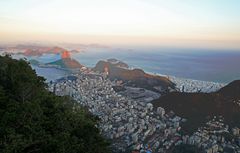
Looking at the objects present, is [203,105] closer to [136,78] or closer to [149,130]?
[149,130]

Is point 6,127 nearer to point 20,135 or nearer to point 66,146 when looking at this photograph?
point 20,135

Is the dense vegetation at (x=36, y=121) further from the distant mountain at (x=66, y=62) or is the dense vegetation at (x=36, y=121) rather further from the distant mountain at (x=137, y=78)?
the distant mountain at (x=66, y=62)

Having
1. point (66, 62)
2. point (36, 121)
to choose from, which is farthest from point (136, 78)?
point (36, 121)

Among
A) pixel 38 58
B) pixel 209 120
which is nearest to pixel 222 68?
pixel 38 58

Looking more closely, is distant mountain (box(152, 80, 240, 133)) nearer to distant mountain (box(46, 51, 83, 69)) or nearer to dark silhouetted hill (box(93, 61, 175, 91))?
dark silhouetted hill (box(93, 61, 175, 91))

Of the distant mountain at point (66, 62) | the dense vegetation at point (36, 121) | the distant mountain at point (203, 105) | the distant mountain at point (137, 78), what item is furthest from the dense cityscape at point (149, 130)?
the distant mountain at point (66, 62)
